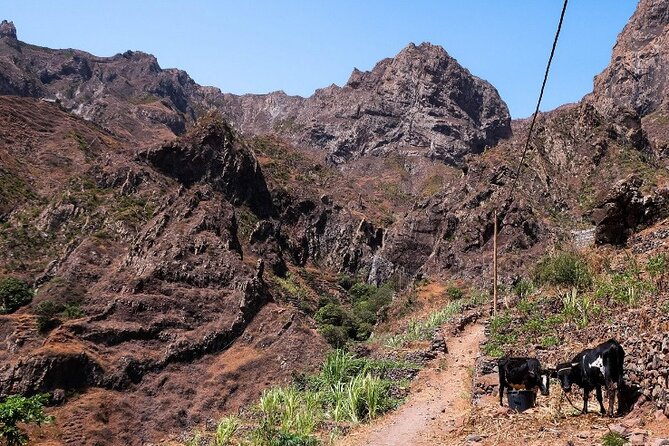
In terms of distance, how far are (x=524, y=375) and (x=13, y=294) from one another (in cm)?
4921

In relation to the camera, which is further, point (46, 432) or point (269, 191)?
point (269, 191)

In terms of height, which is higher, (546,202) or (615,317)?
(546,202)

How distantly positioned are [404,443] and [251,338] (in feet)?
101

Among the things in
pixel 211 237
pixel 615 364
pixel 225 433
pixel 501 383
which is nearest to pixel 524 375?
pixel 501 383

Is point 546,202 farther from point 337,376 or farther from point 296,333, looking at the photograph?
point 337,376

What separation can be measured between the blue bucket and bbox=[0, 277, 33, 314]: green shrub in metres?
47.5

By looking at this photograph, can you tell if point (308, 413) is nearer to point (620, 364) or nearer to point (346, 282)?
point (620, 364)

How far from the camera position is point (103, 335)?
39281 millimetres

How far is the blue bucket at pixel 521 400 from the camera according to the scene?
11.7m

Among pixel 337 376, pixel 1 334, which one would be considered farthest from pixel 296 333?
pixel 1 334

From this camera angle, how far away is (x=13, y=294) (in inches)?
1852

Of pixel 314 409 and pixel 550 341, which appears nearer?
pixel 550 341

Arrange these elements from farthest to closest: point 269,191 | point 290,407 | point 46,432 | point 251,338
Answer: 1. point 269,191
2. point 251,338
3. point 46,432
4. point 290,407

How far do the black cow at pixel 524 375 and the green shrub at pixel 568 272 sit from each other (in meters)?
10.3
